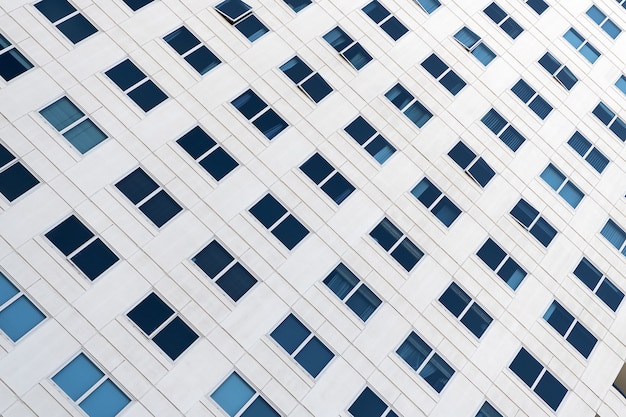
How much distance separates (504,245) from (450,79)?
9.87m

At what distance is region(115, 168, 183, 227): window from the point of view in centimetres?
2758

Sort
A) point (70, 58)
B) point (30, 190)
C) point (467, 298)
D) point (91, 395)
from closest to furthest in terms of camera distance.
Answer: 1. point (91, 395)
2. point (30, 190)
3. point (70, 58)
4. point (467, 298)

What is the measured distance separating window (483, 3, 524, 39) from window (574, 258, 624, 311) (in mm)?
14408

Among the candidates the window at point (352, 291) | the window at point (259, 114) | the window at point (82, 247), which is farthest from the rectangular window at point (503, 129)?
the window at point (82, 247)

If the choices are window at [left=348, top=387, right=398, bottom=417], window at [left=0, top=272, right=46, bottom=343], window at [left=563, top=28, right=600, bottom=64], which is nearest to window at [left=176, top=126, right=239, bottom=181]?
window at [left=0, top=272, right=46, bottom=343]

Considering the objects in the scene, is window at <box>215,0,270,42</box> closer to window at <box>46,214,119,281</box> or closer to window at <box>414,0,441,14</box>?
window at <box>414,0,441,14</box>

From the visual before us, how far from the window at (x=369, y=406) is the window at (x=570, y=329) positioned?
10085 millimetres

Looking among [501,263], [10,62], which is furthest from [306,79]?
[10,62]

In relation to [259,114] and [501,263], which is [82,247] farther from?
[501,263]

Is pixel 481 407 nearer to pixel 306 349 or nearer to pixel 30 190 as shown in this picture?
pixel 306 349

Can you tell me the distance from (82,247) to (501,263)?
19.8 m

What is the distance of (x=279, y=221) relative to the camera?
29.3 m

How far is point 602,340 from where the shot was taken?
3300cm

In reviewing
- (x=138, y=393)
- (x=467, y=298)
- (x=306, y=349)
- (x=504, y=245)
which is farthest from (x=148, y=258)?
(x=504, y=245)
